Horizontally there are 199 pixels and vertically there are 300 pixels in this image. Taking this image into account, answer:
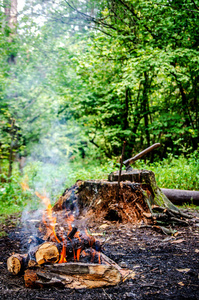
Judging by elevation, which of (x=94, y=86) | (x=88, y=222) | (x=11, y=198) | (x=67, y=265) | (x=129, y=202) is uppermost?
(x=94, y=86)

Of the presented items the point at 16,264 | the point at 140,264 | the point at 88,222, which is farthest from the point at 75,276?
the point at 88,222

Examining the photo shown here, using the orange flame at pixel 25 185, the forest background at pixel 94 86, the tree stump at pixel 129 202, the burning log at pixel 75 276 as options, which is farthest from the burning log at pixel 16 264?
the orange flame at pixel 25 185

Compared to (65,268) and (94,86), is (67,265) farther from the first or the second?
(94,86)

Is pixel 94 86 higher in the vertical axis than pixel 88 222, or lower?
higher

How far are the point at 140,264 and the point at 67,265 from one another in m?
0.78

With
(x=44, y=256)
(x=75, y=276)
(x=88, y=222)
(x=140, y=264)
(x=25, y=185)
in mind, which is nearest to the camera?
(x=75, y=276)

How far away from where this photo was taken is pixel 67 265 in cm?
204

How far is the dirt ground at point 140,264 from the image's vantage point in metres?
1.79

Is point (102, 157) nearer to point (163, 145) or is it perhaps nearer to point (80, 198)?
point (163, 145)

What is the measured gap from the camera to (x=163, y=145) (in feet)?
38.1

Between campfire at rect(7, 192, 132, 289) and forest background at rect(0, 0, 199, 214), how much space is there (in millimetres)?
3852

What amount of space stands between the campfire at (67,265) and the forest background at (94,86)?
152 inches

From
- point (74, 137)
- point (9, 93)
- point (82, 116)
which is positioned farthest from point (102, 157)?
point (9, 93)

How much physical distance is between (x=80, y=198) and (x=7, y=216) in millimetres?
1789
